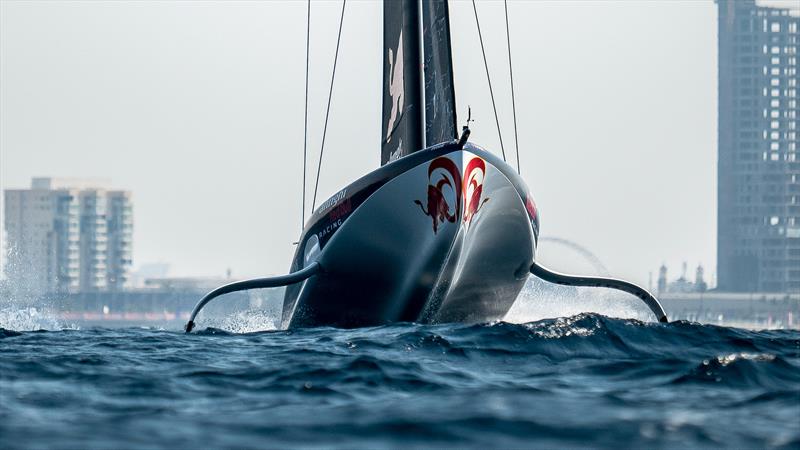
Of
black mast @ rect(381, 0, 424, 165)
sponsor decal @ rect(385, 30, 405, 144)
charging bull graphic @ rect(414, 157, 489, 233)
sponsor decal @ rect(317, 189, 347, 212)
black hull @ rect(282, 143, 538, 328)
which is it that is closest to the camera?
charging bull graphic @ rect(414, 157, 489, 233)

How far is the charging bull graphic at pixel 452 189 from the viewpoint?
16719mm

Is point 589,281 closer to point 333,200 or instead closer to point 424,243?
point 424,243

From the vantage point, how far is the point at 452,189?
16.8 m

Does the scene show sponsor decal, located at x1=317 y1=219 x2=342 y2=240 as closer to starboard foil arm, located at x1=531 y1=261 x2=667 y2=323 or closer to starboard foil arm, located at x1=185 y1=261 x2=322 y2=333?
starboard foil arm, located at x1=185 y1=261 x2=322 y2=333

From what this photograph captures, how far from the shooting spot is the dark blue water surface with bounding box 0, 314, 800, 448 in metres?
8.39

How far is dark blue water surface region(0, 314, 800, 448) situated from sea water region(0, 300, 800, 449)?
17 mm

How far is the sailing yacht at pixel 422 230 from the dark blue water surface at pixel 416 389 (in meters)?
1.77

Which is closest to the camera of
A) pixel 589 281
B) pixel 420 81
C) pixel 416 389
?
pixel 416 389

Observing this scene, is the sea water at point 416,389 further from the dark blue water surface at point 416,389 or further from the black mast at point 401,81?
the black mast at point 401,81

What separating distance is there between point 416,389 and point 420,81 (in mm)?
9152

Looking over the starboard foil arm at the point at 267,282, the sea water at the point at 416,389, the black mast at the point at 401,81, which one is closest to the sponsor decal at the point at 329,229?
the starboard foil arm at the point at 267,282

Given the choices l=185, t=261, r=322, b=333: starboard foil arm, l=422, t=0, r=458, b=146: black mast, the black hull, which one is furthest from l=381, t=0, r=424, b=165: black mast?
l=185, t=261, r=322, b=333: starboard foil arm

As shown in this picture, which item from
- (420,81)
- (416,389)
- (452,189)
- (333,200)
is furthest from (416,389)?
(420,81)

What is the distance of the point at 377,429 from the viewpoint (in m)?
8.55
